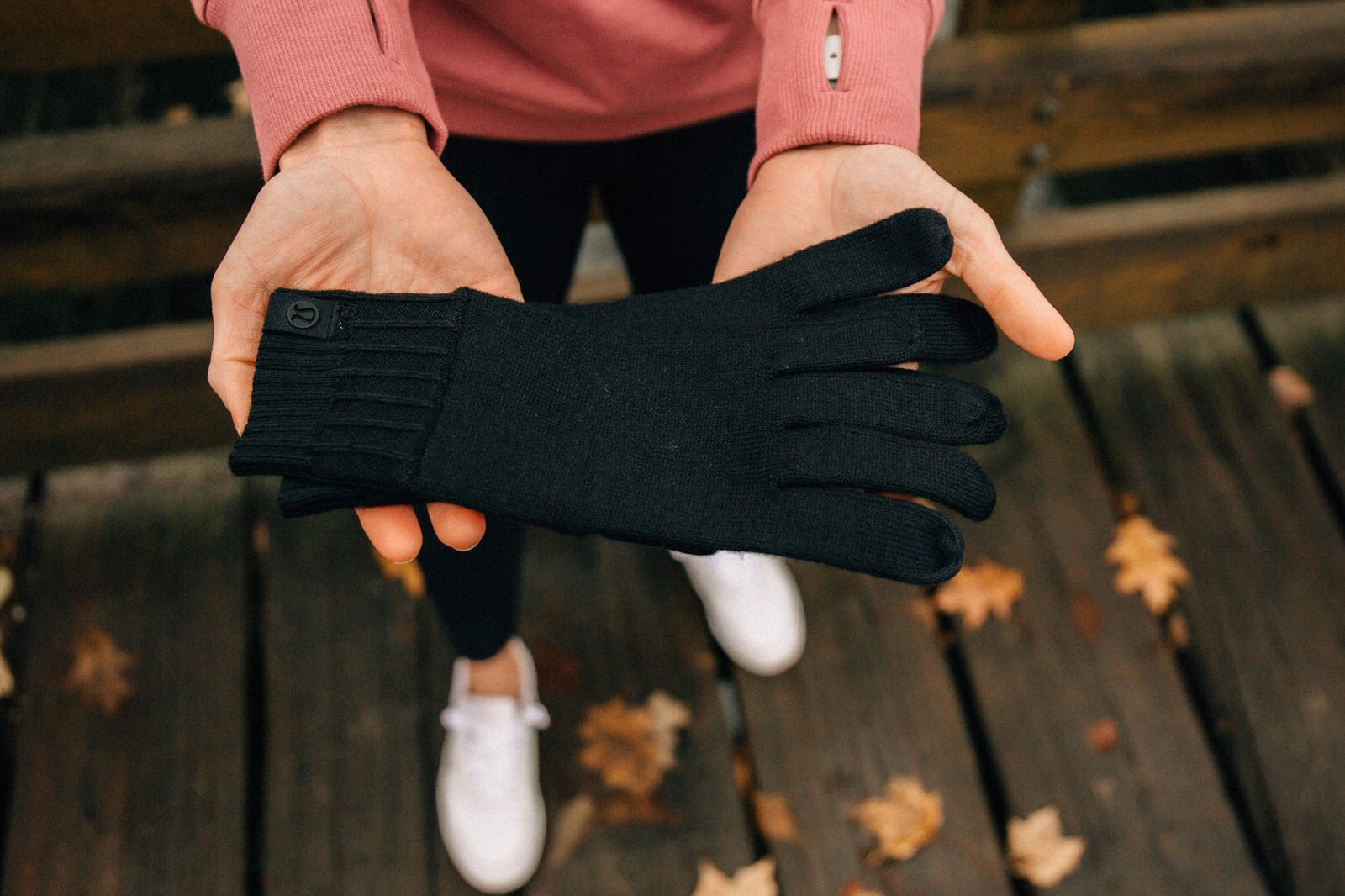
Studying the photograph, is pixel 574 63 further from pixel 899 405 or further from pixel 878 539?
pixel 878 539

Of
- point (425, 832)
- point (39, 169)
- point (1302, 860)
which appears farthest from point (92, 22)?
point (1302, 860)

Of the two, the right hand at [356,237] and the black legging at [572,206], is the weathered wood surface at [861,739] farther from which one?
Answer: the right hand at [356,237]

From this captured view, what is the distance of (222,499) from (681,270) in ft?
3.83

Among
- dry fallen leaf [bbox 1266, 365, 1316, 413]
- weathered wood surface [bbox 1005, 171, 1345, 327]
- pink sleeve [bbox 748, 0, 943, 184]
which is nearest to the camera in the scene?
pink sleeve [bbox 748, 0, 943, 184]

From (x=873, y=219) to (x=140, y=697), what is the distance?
1.59 metres

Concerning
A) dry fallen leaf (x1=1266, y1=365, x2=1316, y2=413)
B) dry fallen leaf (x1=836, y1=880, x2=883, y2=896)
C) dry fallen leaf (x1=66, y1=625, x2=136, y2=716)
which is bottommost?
dry fallen leaf (x1=836, y1=880, x2=883, y2=896)

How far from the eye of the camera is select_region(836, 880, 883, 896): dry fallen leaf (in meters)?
1.69

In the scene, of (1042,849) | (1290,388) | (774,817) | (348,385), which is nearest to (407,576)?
(774,817)

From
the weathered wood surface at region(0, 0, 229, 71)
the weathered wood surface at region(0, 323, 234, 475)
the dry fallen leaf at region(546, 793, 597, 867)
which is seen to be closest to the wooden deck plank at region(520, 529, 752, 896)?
the dry fallen leaf at region(546, 793, 597, 867)

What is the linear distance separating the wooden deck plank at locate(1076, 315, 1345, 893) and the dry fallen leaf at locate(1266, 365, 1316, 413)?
1.3 inches

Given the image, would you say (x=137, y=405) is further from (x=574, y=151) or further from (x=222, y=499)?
(x=574, y=151)

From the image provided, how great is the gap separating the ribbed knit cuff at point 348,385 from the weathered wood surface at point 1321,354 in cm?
193

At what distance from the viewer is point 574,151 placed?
1299 millimetres

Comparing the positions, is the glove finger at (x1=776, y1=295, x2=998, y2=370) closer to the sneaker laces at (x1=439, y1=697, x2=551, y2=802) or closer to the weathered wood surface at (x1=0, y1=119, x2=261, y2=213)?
the sneaker laces at (x1=439, y1=697, x2=551, y2=802)
